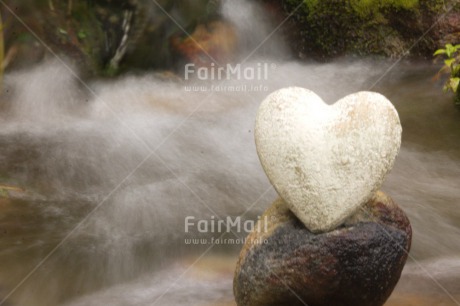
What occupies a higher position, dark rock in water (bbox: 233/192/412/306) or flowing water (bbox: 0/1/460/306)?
dark rock in water (bbox: 233/192/412/306)

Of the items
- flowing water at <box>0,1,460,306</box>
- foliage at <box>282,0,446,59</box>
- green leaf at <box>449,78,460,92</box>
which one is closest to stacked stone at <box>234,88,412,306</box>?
flowing water at <box>0,1,460,306</box>

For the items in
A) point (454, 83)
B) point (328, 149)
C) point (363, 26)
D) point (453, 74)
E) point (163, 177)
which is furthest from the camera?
point (363, 26)

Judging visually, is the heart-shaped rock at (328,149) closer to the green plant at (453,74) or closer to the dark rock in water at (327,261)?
the dark rock in water at (327,261)

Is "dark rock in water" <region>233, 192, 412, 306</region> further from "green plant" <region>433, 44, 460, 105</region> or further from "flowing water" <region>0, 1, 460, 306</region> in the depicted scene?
"green plant" <region>433, 44, 460, 105</region>

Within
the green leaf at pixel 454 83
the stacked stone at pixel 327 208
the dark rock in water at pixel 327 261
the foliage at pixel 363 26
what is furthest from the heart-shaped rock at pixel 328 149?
the foliage at pixel 363 26

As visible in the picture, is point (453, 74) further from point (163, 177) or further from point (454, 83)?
point (163, 177)

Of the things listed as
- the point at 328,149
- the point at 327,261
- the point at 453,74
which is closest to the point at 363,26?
the point at 453,74

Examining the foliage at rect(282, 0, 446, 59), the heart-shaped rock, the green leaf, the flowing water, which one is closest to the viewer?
the heart-shaped rock
